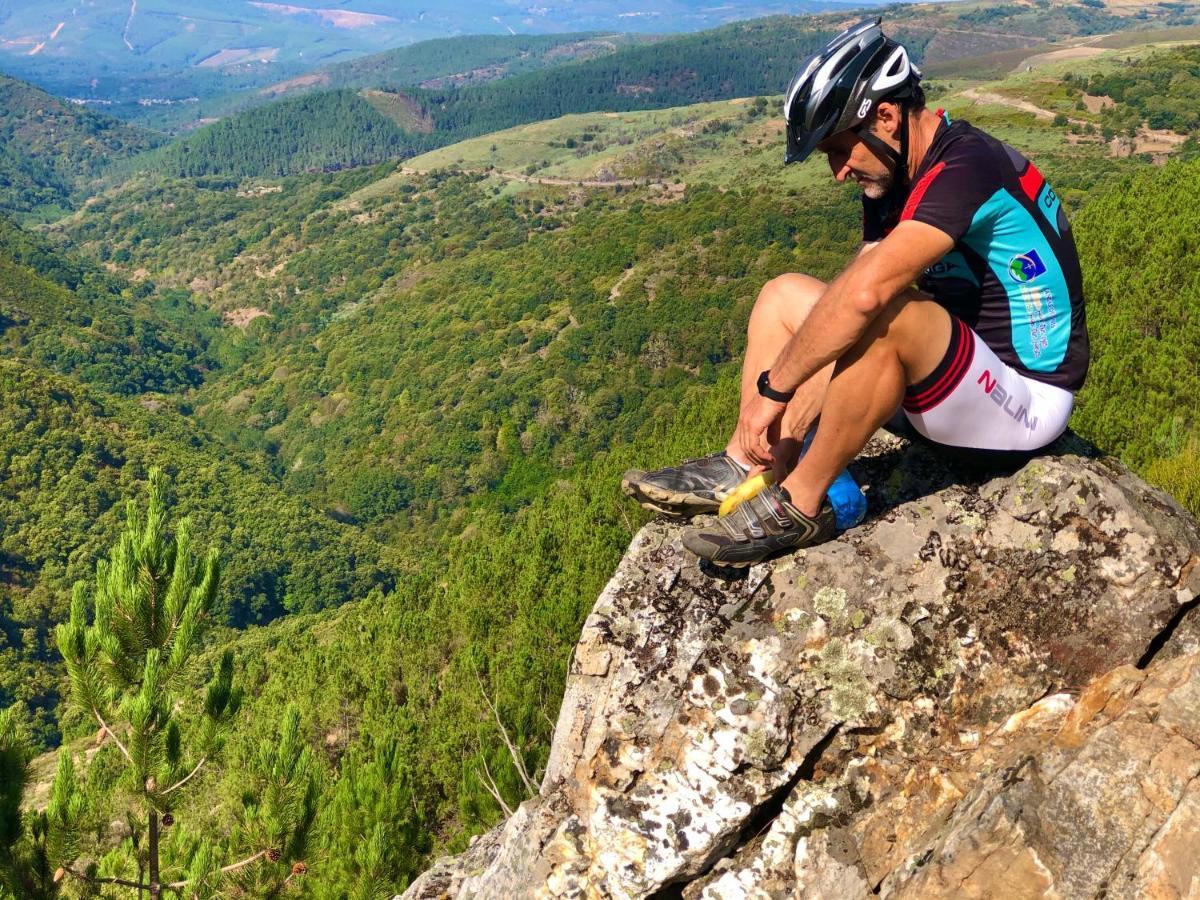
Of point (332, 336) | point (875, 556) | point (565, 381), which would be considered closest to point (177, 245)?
point (332, 336)

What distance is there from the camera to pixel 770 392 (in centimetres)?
400

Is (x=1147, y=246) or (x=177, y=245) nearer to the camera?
(x=1147, y=246)

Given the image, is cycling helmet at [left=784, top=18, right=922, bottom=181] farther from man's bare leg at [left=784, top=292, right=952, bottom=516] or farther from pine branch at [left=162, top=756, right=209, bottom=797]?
pine branch at [left=162, top=756, right=209, bottom=797]

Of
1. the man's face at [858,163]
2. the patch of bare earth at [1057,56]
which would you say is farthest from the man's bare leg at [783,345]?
the patch of bare earth at [1057,56]

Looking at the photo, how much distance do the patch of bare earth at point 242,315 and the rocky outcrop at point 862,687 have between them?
152 metres

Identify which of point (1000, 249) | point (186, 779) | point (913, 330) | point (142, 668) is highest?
point (1000, 249)

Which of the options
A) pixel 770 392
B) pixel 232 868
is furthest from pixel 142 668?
pixel 770 392

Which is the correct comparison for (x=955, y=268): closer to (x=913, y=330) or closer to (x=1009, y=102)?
(x=913, y=330)

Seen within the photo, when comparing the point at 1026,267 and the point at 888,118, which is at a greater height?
the point at 888,118

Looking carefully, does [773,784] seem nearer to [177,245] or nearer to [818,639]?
[818,639]

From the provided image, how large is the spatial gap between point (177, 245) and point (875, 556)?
19815cm

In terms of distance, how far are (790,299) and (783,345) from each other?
0.23 m

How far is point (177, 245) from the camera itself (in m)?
177

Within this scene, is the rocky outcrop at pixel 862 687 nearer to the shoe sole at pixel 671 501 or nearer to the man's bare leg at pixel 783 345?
the shoe sole at pixel 671 501
